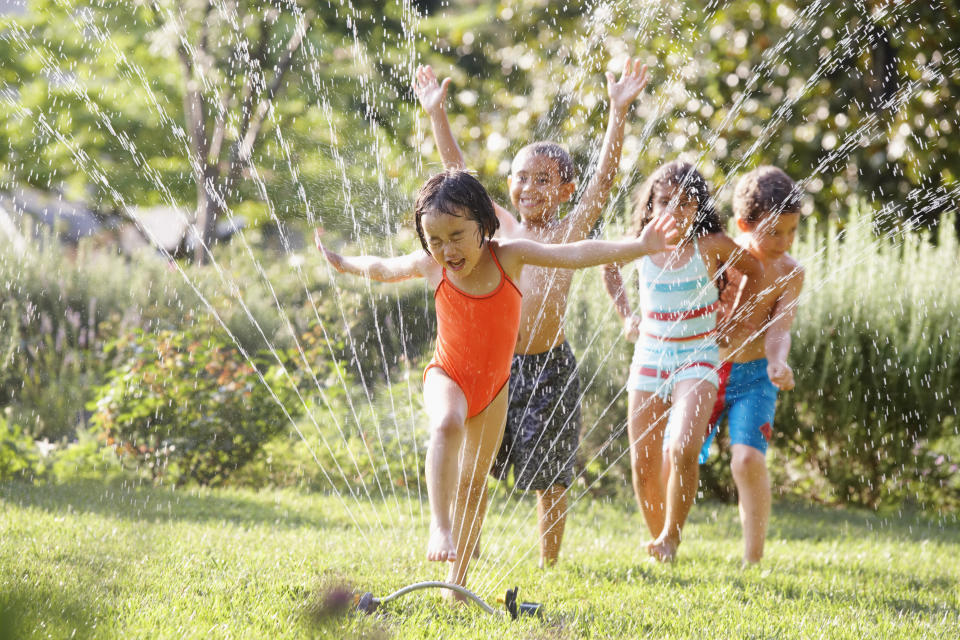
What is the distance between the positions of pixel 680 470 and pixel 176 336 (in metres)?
4.08

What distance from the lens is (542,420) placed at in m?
3.68

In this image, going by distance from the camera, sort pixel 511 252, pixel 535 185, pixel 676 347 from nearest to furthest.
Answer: pixel 511 252
pixel 535 185
pixel 676 347

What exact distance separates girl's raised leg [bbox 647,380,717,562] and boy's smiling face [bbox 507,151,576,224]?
88 cm

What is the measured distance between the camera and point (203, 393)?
6426 millimetres

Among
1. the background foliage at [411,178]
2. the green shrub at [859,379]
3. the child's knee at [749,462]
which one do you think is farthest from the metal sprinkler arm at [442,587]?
the green shrub at [859,379]

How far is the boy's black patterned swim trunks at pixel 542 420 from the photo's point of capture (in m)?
3.66

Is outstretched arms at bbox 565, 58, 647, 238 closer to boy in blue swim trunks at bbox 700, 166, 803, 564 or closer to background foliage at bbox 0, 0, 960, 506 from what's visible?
boy in blue swim trunks at bbox 700, 166, 803, 564

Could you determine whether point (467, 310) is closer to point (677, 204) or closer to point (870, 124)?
point (677, 204)

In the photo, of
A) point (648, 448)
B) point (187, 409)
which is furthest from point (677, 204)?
point (187, 409)

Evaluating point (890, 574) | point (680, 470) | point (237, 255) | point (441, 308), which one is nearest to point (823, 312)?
point (890, 574)

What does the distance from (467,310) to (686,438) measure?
128 centimetres

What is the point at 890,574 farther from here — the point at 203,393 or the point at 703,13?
the point at 703,13

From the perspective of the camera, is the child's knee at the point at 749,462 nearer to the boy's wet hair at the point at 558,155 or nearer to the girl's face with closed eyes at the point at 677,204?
Result: the girl's face with closed eyes at the point at 677,204

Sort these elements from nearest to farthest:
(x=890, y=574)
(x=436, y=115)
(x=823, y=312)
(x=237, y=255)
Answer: (x=436, y=115) < (x=890, y=574) < (x=823, y=312) < (x=237, y=255)
